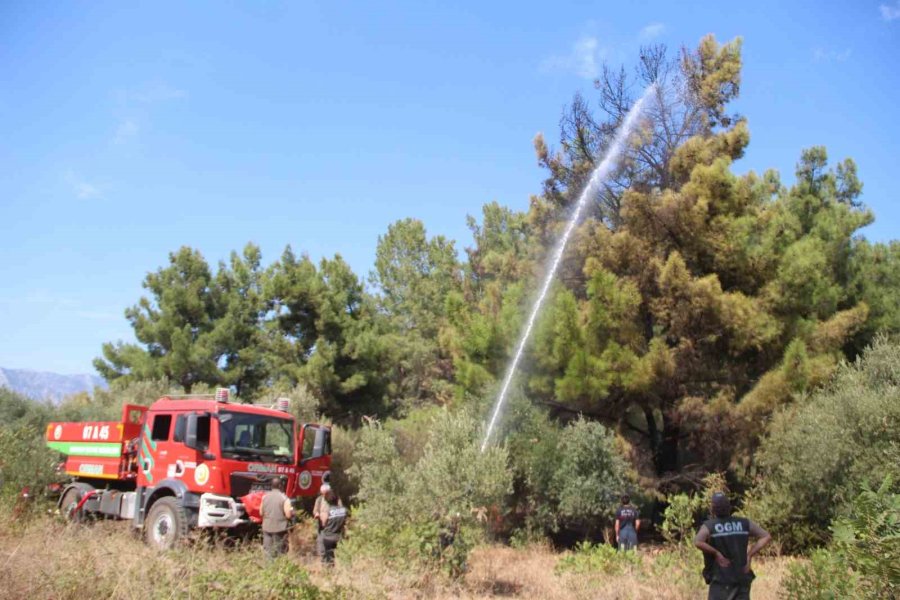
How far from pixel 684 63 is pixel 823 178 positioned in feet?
17.9

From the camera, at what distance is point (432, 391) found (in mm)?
29922

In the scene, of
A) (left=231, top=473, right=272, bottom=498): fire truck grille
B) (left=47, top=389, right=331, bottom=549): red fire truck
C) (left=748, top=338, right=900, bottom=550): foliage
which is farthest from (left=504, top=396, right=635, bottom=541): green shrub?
(left=231, top=473, right=272, bottom=498): fire truck grille

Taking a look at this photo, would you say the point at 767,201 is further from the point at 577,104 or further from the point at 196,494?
the point at 196,494

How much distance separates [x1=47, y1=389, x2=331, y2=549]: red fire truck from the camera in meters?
10.6

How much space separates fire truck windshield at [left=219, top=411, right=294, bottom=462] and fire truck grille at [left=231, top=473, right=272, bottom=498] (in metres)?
0.31

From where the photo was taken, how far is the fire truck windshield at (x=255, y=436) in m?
10.9

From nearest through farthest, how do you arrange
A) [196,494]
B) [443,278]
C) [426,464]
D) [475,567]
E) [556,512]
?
[426,464], [196,494], [475,567], [556,512], [443,278]

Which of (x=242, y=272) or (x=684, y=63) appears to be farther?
(x=242, y=272)

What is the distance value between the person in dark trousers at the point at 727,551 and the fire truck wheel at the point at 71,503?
10600 millimetres

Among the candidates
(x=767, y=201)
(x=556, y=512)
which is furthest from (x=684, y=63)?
(x=556, y=512)

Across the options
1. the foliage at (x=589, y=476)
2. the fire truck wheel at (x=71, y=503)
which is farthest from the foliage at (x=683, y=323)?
the fire truck wheel at (x=71, y=503)

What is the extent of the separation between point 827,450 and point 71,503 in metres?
13.7

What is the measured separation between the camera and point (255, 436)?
1140cm

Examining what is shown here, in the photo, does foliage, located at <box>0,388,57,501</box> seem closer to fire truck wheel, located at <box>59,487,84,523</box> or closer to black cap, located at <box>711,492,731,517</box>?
fire truck wheel, located at <box>59,487,84,523</box>
